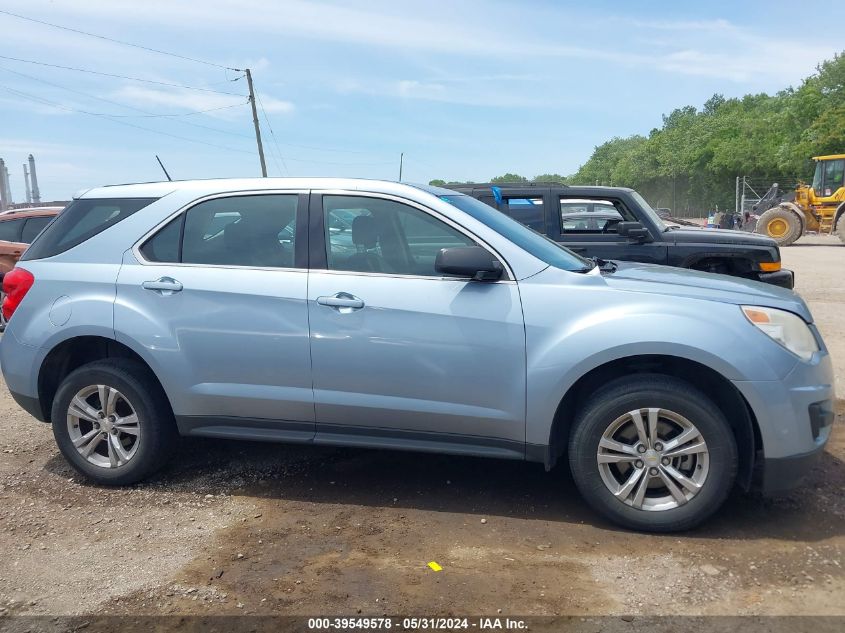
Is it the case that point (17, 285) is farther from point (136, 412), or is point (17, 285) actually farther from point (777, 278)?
point (777, 278)

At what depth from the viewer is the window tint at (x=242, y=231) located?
4293mm

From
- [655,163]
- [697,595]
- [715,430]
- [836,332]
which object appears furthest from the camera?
[655,163]

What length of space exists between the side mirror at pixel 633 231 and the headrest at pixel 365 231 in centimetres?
442

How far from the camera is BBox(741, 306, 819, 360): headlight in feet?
12.0

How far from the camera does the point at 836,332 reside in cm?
861

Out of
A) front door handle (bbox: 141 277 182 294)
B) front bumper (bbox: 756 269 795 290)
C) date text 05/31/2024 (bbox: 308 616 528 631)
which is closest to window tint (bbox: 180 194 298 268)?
front door handle (bbox: 141 277 182 294)

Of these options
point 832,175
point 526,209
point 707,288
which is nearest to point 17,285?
point 707,288

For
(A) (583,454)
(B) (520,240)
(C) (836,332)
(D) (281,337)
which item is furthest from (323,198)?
(C) (836,332)

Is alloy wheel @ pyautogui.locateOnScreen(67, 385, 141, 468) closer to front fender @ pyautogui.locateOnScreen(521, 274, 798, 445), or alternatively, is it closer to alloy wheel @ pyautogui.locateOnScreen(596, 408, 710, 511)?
front fender @ pyautogui.locateOnScreen(521, 274, 798, 445)

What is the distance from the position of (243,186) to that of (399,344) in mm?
1465

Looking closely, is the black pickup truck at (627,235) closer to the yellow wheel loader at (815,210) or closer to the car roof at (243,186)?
the car roof at (243,186)

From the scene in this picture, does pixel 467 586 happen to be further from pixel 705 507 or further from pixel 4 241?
pixel 4 241

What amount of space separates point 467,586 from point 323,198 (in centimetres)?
232

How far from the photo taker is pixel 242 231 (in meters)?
4.38
